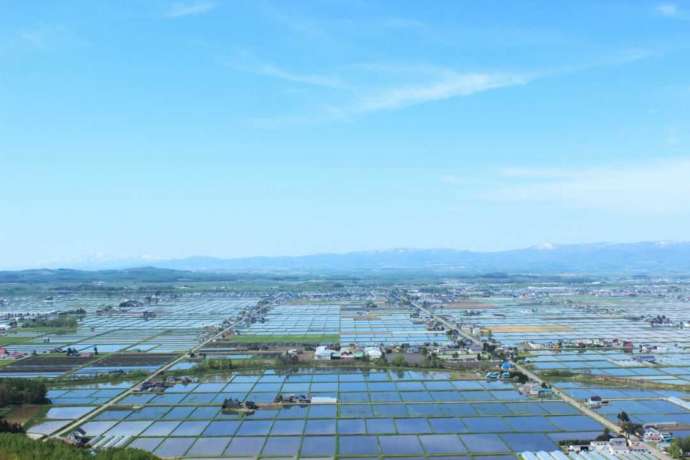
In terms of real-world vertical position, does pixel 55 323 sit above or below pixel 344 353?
above

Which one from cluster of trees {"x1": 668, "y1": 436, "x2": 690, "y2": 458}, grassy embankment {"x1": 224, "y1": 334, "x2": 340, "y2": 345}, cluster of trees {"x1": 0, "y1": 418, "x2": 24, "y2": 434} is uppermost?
cluster of trees {"x1": 0, "y1": 418, "x2": 24, "y2": 434}

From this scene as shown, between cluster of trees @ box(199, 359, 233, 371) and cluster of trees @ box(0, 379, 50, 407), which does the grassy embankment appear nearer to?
cluster of trees @ box(199, 359, 233, 371)

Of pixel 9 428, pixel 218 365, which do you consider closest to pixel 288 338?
pixel 218 365

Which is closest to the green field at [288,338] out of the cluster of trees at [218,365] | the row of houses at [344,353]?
the row of houses at [344,353]

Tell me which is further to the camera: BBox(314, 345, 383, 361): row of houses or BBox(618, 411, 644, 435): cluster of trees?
BBox(314, 345, 383, 361): row of houses

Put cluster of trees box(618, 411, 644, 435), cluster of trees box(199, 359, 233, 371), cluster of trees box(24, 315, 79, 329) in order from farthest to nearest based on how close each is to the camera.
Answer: cluster of trees box(24, 315, 79, 329) → cluster of trees box(199, 359, 233, 371) → cluster of trees box(618, 411, 644, 435)

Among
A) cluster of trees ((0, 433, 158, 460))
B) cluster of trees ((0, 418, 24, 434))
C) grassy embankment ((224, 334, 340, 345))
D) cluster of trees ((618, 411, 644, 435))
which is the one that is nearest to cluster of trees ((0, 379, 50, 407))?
cluster of trees ((0, 418, 24, 434))

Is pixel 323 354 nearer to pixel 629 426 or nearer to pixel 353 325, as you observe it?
pixel 353 325
